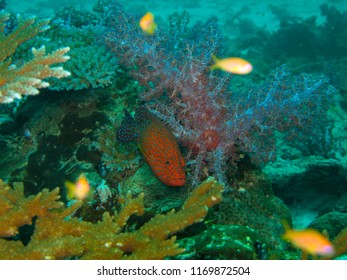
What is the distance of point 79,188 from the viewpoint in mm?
3344

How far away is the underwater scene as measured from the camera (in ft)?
7.95

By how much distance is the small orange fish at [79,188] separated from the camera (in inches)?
130

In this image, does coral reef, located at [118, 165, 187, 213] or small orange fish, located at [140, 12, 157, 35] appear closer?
coral reef, located at [118, 165, 187, 213]

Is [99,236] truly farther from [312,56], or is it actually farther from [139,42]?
[312,56]

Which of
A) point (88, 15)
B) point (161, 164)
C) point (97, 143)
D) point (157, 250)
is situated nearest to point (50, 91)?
point (97, 143)

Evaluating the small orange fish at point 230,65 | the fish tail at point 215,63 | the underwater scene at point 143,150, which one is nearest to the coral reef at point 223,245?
the underwater scene at point 143,150

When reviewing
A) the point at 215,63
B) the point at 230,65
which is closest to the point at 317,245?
the point at 230,65

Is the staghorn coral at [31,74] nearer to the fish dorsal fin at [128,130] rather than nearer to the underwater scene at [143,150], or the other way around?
the underwater scene at [143,150]

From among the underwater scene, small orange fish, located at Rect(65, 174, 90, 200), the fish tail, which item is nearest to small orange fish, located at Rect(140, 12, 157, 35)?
the underwater scene

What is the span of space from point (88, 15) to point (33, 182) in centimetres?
720

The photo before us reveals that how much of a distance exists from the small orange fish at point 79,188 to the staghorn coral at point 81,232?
67 cm

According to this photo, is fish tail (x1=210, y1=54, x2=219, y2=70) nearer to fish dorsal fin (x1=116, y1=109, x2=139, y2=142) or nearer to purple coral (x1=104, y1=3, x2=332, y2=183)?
purple coral (x1=104, y1=3, x2=332, y2=183)

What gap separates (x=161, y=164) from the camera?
283 cm

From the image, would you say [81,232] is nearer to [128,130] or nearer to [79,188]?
[79,188]
